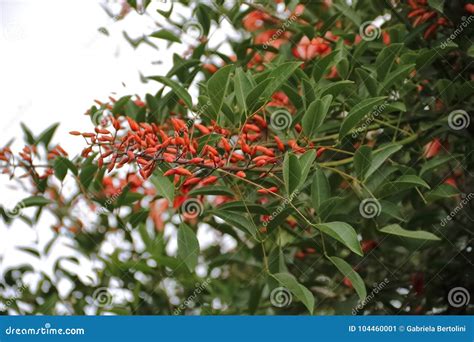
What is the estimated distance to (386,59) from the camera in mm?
1576

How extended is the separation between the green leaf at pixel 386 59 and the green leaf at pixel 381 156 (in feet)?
0.67

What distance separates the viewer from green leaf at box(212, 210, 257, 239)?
1389 mm

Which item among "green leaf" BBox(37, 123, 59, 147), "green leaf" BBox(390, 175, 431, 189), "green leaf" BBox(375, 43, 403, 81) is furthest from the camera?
"green leaf" BBox(37, 123, 59, 147)

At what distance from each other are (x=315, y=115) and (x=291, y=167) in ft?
0.48

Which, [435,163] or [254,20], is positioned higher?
[254,20]

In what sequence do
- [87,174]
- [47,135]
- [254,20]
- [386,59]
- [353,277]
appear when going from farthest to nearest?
[254,20]
[47,135]
[87,174]
[386,59]
[353,277]

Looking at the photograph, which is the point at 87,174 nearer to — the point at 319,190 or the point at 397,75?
the point at 319,190

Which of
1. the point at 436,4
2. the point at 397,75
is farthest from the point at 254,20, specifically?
the point at 397,75

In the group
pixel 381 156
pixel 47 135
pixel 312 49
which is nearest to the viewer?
pixel 381 156

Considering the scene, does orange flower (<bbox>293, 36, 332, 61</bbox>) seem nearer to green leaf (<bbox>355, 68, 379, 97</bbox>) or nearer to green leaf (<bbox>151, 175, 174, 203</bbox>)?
green leaf (<bbox>355, 68, 379, 97</bbox>)

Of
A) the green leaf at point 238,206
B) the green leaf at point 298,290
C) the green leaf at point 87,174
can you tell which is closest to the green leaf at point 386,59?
the green leaf at point 238,206

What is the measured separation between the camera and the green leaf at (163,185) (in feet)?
4.29

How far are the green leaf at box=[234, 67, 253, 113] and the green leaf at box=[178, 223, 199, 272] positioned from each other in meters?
0.30

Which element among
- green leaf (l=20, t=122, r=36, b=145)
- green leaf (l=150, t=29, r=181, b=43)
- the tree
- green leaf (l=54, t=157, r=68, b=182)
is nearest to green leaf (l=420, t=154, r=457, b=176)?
the tree
